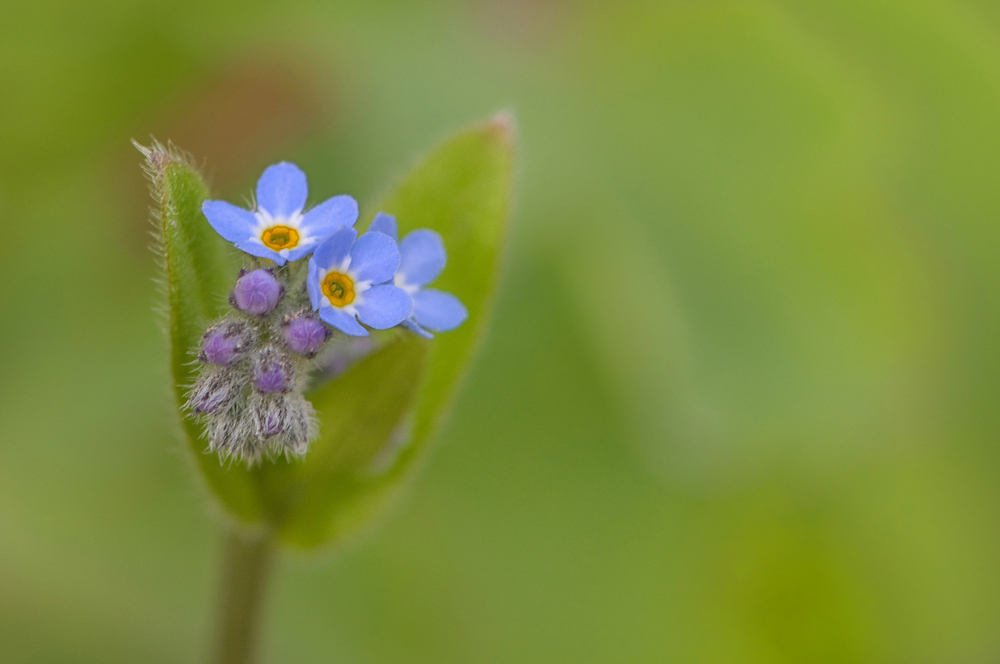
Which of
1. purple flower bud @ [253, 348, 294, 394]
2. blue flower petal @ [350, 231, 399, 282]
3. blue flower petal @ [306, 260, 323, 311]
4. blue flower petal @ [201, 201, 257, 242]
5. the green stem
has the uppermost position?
blue flower petal @ [201, 201, 257, 242]

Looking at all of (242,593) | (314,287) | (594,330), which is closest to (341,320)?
(314,287)

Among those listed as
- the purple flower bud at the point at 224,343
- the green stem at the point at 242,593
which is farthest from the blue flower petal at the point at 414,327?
the green stem at the point at 242,593

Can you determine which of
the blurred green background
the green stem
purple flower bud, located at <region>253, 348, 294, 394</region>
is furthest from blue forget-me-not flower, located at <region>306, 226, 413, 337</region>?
the blurred green background

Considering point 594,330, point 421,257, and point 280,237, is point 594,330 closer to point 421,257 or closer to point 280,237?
point 421,257

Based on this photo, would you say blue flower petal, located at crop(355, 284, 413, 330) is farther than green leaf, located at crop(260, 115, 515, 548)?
No

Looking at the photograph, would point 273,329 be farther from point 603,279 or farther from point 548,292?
point 548,292

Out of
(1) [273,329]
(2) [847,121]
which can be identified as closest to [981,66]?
(2) [847,121]

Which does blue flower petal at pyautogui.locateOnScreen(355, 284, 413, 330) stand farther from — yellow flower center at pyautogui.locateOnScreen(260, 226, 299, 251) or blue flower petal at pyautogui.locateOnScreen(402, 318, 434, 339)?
yellow flower center at pyautogui.locateOnScreen(260, 226, 299, 251)
